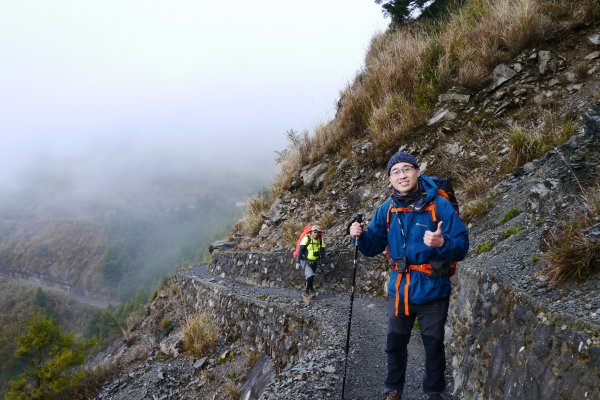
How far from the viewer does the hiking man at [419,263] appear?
325 centimetres

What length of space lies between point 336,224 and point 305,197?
7.41 feet

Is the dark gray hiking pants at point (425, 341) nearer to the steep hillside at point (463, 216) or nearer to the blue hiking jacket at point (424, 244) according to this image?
the blue hiking jacket at point (424, 244)

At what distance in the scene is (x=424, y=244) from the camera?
3.32m

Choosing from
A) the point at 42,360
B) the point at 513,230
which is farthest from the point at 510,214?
the point at 42,360

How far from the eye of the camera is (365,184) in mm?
10719

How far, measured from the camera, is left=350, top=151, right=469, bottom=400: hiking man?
3250mm

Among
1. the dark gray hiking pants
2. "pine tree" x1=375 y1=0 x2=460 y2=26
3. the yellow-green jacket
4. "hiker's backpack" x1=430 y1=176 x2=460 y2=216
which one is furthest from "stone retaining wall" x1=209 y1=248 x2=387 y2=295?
"pine tree" x1=375 y1=0 x2=460 y2=26

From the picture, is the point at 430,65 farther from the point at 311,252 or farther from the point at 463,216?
the point at 311,252

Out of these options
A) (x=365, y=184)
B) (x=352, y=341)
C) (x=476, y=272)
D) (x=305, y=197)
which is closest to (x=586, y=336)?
(x=476, y=272)

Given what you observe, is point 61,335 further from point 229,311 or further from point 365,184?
point 365,184

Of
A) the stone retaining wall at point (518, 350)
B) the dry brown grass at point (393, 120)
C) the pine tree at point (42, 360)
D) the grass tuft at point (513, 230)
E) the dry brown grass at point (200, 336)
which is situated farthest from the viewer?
the pine tree at point (42, 360)

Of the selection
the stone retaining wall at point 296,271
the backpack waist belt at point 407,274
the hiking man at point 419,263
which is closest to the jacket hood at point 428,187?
the hiking man at point 419,263

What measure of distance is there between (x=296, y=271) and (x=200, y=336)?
2881mm

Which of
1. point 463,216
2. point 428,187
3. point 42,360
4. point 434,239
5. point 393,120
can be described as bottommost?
point 42,360
